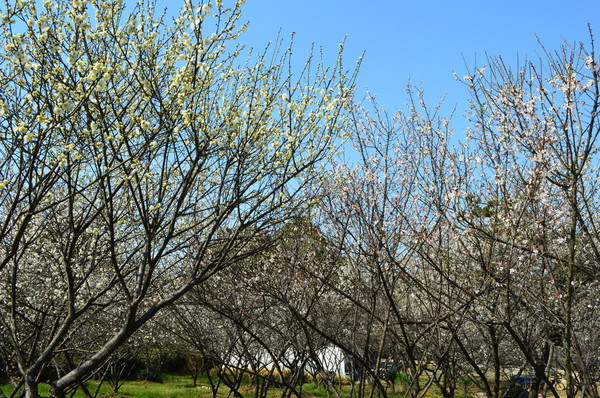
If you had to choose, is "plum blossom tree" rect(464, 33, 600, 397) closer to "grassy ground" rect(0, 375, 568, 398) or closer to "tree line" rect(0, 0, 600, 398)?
"tree line" rect(0, 0, 600, 398)

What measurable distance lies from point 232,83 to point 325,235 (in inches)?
114

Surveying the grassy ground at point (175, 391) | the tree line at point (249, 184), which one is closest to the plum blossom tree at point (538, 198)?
the tree line at point (249, 184)

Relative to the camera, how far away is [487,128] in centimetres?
615

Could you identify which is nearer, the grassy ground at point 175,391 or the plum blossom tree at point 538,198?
the plum blossom tree at point 538,198

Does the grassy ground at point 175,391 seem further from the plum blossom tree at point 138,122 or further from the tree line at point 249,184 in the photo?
the plum blossom tree at point 138,122

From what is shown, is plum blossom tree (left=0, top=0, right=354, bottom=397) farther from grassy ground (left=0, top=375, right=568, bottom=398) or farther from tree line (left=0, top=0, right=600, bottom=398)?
grassy ground (left=0, top=375, right=568, bottom=398)

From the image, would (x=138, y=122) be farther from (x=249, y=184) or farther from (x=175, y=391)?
(x=175, y=391)

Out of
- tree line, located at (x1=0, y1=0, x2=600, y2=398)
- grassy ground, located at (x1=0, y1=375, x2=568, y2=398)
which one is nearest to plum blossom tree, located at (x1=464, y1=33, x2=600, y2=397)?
tree line, located at (x1=0, y1=0, x2=600, y2=398)

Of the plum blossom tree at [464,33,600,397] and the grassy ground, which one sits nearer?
the plum blossom tree at [464,33,600,397]

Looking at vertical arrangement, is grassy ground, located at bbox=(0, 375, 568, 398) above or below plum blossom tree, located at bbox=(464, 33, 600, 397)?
below

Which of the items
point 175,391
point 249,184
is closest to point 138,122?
point 249,184

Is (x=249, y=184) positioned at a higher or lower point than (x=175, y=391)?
higher

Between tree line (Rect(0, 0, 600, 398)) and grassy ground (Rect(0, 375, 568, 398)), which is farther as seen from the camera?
grassy ground (Rect(0, 375, 568, 398))

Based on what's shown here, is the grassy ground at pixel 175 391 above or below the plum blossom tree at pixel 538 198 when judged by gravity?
below
